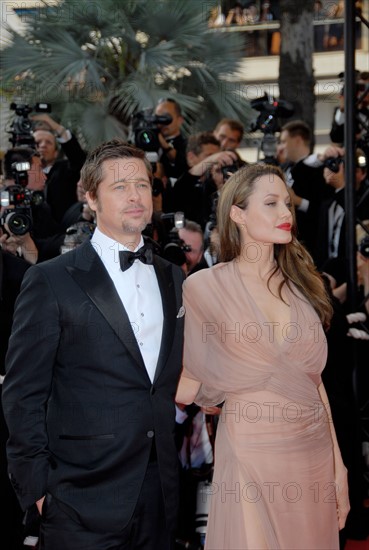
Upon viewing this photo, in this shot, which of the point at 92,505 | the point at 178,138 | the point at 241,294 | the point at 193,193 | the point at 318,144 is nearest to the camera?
the point at 92,505

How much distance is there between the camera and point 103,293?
296cm

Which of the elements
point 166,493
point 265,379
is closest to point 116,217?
point 265,379

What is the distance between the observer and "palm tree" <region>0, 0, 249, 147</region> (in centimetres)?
893

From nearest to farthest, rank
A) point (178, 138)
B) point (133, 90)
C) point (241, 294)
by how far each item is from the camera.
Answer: point (241, 294) → point (178, 138) → point (133, 90)

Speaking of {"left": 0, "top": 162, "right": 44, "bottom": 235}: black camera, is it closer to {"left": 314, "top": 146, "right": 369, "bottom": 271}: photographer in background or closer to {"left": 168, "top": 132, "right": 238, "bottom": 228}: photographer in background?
{"left": 168, "top": 132, "right": 238, "bottom": 228}: photographer in background

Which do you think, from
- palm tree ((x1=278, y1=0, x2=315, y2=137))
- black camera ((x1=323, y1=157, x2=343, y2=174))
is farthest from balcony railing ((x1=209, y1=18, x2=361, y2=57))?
→ black camera ((x1=323, y1=157, x2=343, y2=174))

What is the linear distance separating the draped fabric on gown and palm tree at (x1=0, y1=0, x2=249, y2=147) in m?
5.94

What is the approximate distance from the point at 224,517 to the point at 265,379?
1.50ft

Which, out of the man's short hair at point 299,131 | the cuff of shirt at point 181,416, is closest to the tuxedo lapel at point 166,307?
the cuff of shirt at point 181,416

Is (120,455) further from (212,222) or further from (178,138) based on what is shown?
(178,138)

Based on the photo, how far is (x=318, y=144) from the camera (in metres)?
19.0

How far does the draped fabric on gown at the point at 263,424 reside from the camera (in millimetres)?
2949

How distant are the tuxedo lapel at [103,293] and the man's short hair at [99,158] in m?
0.23

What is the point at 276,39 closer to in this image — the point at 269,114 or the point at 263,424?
the point at 269,114
